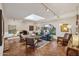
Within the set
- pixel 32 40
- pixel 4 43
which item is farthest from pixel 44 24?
pixel 4 43

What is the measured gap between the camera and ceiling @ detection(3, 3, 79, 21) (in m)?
2.55

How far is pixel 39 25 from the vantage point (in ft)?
8.45

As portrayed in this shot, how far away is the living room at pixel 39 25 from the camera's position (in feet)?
8.33

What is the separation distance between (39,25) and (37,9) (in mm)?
289

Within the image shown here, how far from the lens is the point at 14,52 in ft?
8.50

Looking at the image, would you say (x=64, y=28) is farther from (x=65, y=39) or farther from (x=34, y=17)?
(x=34, y=17)

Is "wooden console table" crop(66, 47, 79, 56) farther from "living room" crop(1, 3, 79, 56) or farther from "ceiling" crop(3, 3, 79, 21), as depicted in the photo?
"ceiling" crop(3, 3, 79, 21)

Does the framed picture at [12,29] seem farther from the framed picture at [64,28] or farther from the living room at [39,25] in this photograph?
the framed picture at [64,28]

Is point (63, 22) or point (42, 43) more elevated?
point (63, 22)

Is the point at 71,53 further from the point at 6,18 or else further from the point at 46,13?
the point at 6,18

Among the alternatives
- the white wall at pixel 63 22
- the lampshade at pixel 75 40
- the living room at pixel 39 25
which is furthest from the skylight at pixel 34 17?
the lampshade at pixel 75 40

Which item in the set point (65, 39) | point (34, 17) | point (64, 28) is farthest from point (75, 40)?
point (34, 17)

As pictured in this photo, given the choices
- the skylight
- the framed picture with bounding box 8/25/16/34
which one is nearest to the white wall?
the skylight

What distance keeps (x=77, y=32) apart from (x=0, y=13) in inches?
55.3
